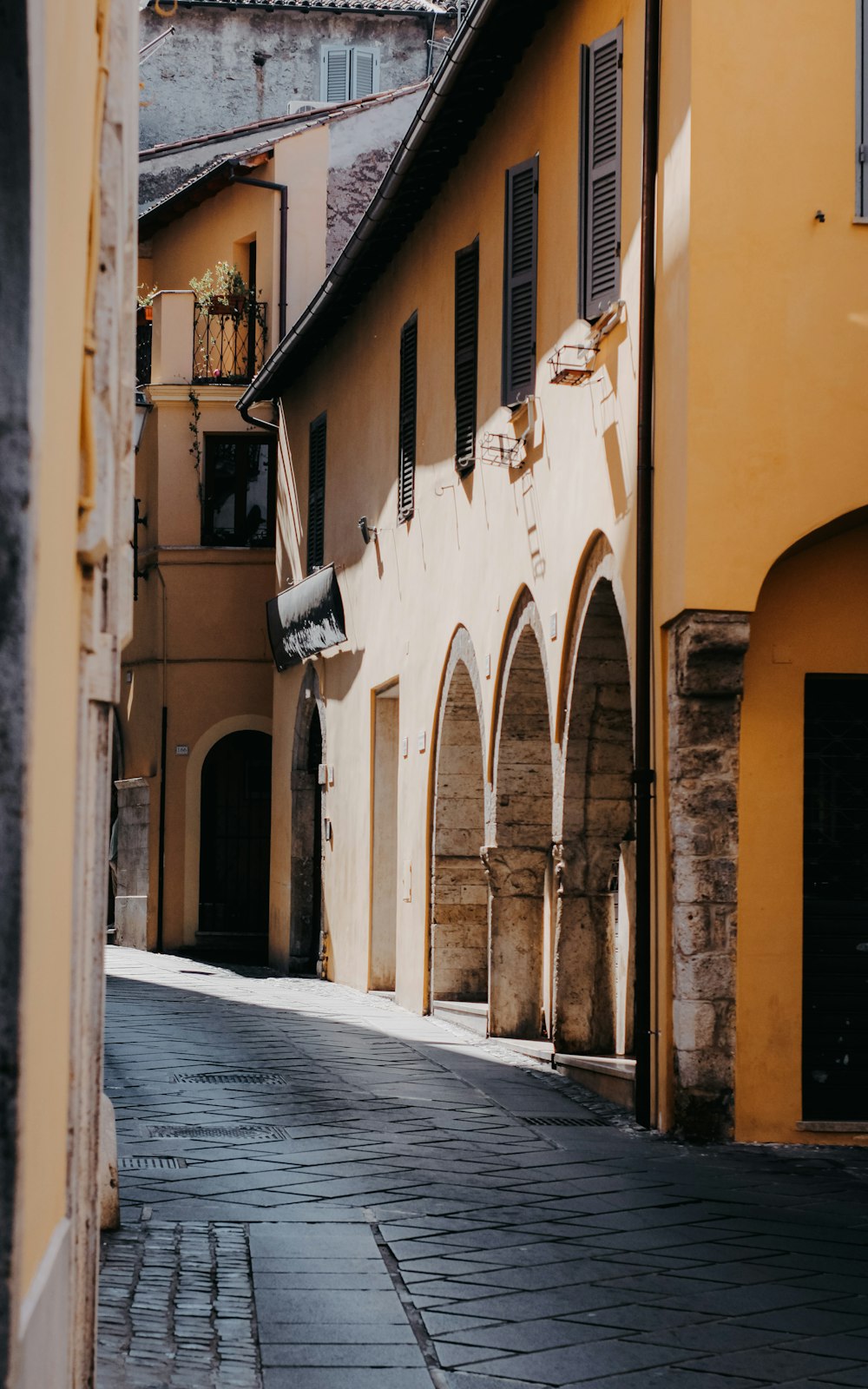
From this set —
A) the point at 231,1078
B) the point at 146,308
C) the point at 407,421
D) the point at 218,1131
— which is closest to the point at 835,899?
the point at 218,1131

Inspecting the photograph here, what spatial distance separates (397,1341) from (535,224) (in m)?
8.72

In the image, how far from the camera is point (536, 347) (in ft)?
41.0

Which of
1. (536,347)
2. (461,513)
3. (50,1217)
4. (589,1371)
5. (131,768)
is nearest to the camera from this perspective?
(50,1217)

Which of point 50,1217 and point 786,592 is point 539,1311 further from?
point 786,592

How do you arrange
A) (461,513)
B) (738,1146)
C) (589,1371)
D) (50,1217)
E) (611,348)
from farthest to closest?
(461,513) < (611,348) < (738,1146) < (589,1371) < (50,1217)

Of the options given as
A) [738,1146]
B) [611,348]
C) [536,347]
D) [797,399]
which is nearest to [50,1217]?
[738,1146]

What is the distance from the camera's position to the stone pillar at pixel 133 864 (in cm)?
2283

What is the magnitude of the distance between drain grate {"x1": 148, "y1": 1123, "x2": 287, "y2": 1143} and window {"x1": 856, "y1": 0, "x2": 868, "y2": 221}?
5.20m

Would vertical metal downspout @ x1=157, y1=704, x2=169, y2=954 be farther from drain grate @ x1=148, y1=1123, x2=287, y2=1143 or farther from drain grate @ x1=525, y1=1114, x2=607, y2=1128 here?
drain grate @ x1=148, y1=1123, x2=287, y2=1143

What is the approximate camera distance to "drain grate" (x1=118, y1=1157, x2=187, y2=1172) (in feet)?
26.1

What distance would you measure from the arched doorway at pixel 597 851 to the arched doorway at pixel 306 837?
898cm

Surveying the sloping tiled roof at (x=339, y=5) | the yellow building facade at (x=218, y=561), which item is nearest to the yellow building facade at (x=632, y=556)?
the yellow building facade at (x=218, y=561)

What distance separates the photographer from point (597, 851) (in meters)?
11.4

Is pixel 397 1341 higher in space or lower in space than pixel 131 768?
lower
